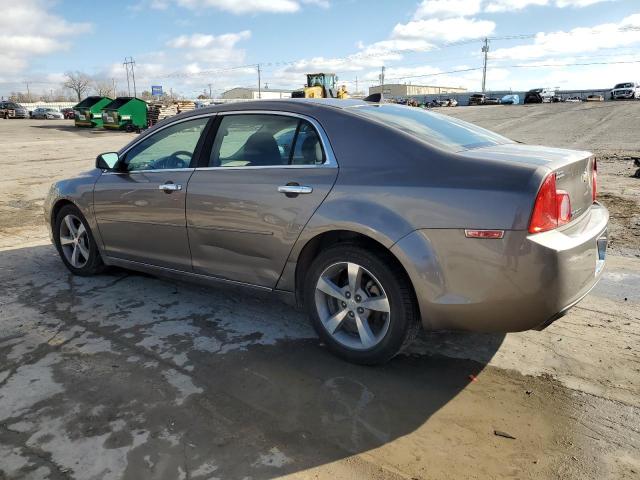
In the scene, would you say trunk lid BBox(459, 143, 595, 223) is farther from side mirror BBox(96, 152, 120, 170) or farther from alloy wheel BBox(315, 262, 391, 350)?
side mirror BBox(96, 152, 120, 170)

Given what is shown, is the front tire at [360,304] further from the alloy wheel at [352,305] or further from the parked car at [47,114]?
the parked car at [47,114]

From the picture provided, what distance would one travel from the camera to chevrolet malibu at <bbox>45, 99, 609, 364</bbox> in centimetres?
269

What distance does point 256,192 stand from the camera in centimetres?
352

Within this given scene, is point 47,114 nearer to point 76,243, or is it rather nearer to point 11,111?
point 11,111

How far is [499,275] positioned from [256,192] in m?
1.66

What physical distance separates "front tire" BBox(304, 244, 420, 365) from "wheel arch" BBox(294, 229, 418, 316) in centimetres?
3

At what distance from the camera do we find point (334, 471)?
237 centimetres

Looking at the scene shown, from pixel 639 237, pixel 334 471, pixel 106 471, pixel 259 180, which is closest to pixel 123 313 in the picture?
pixel 259 180

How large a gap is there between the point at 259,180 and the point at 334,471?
1.92 meters

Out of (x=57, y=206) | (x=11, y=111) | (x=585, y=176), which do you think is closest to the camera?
(x=585, y=176)

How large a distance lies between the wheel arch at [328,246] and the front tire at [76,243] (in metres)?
2.44

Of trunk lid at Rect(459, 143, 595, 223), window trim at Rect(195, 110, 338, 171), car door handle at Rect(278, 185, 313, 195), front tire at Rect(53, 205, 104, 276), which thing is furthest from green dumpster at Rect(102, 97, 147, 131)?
trunk lid at Rect(459, 143, 595, 223)

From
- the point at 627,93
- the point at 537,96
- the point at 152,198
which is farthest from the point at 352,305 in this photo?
the point at 537,96

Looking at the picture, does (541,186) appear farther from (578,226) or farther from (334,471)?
(334,471)
